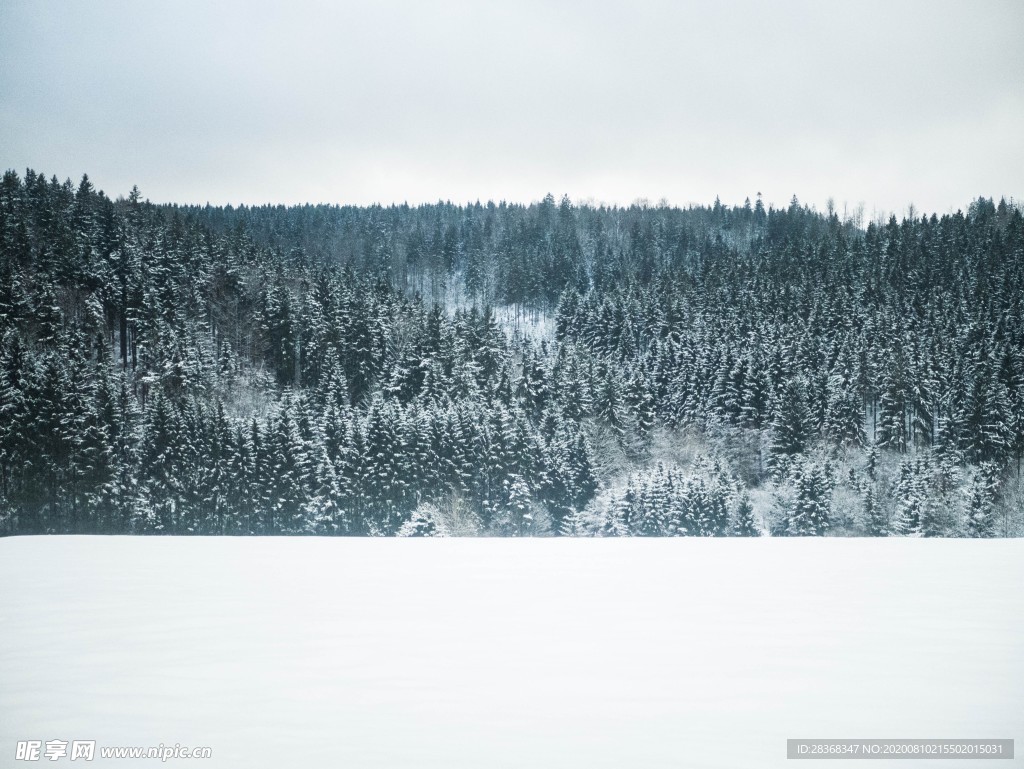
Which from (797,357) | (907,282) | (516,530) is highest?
(907,282)

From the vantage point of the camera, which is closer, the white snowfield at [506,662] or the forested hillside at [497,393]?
the white snowfield at [506,662]

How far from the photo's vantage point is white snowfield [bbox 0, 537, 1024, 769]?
6906mm

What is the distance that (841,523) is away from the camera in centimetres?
7369

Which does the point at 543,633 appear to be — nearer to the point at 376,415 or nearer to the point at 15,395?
the point at 376,415

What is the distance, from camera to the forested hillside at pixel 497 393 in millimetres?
66294

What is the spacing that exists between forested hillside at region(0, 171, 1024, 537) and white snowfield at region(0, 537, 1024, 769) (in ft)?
174

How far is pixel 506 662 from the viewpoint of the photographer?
9023mm

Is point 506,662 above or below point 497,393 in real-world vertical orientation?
above

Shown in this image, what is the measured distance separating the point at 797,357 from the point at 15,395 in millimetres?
100195

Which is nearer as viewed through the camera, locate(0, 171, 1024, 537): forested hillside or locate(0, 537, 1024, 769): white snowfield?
locate(0, 537, 1024, 769): white snowfield

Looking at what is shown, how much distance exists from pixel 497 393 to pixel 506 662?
85846 mm

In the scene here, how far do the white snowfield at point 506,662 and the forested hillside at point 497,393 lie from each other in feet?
174

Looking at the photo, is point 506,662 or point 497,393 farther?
point 497,393

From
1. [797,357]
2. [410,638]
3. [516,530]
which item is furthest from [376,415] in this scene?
[797,357]
